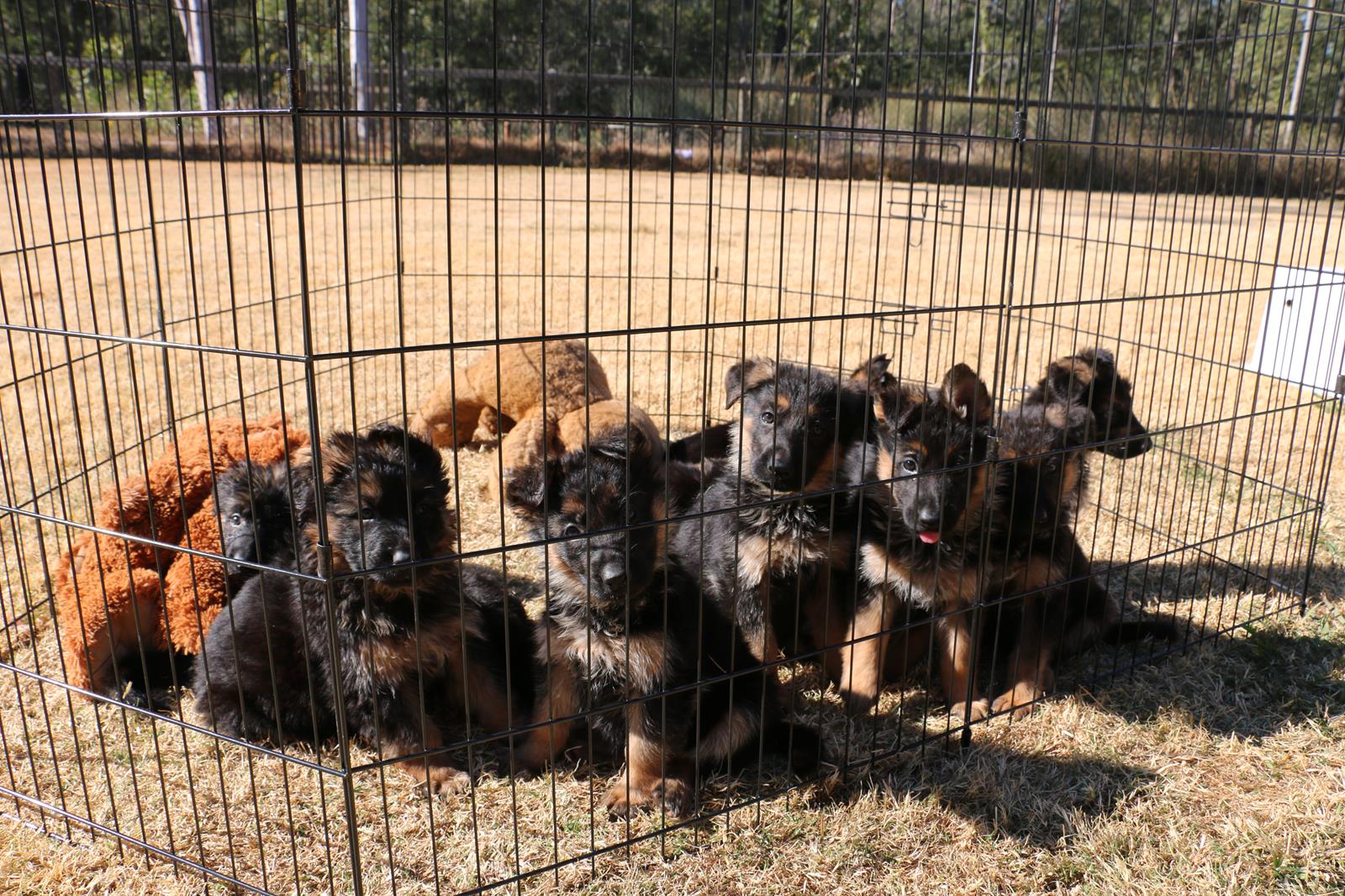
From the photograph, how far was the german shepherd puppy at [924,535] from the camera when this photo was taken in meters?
3.63

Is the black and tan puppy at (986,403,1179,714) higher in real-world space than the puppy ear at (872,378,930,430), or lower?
lower

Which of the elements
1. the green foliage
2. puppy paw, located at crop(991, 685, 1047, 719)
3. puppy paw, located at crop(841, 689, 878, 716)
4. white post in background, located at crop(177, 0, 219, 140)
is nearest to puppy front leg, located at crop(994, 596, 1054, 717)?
puppy paw, located at crop(991, 685, 1047, 719)

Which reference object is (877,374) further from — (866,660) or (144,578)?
(144,578)

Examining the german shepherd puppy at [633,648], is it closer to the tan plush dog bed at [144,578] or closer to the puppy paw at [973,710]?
the puppy paw at [973,710]

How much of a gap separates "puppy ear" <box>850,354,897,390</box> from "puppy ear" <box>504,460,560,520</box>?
1190 millimetres

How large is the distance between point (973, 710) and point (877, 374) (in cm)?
138

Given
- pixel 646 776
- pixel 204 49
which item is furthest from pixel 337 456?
pixel 204 49

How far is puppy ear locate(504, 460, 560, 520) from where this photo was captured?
3.38 meters

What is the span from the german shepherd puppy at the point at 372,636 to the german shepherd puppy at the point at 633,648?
0.74ft

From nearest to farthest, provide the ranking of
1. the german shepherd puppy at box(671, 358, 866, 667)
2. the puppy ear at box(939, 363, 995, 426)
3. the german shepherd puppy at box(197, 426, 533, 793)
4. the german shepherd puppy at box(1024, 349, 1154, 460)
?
the german shepherd puppy at box(197, 426, 533, 793), the puppy ear at box(939, 363, 995, 426), the german shepherd puppy at box(671, 358, 866, 667), the german shepherd puppy at box(1024, 349, 1154, 460)

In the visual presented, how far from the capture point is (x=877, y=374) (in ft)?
13.6

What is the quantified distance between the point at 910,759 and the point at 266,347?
699cm

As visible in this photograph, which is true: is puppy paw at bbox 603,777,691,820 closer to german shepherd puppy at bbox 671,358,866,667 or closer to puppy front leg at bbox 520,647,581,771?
puppy front leg at bbox 520,647,581,771

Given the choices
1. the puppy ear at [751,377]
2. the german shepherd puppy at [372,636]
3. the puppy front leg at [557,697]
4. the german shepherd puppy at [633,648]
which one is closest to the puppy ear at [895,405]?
the puppy ear at [751,377]
